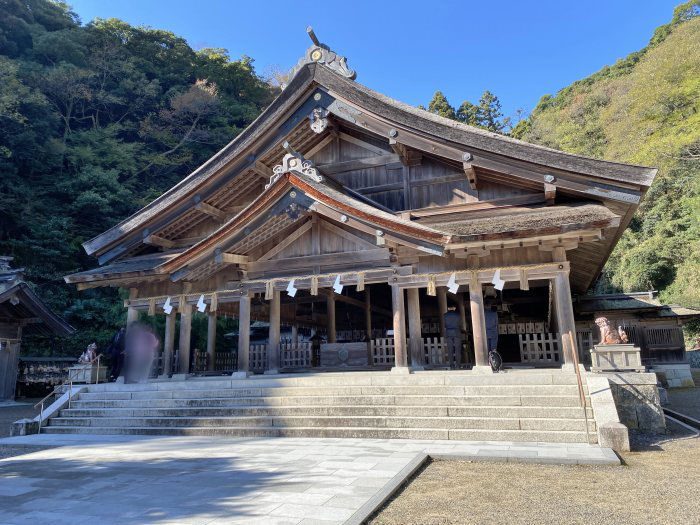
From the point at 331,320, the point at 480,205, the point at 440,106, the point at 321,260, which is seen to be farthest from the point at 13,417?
the point at 440,106

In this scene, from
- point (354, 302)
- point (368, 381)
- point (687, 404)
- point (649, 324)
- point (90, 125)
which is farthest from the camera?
point (90, 125)

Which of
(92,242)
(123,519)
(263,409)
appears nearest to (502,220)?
(263,409)

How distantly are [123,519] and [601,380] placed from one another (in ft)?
25.7

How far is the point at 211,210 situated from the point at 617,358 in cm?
1209

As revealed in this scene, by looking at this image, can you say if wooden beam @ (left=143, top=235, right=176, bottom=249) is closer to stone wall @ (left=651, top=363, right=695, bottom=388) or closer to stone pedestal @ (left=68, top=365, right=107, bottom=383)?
stone pedestal @ (left=68, top=365, right=107, bottom=383)

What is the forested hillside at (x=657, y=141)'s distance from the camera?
32.4 metres

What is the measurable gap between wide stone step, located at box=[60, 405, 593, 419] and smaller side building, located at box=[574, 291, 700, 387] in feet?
39.0

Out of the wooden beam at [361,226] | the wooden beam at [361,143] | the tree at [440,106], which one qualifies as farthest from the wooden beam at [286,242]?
the tree at [440,106]

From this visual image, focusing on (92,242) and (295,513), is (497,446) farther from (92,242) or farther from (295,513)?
(92,242)

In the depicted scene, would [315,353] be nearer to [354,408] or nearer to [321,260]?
[321,260]

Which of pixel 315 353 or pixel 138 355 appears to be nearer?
pixel 138 355

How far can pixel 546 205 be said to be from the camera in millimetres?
11734

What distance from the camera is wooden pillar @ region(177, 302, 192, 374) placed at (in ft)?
43.1

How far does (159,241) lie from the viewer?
1526cm
